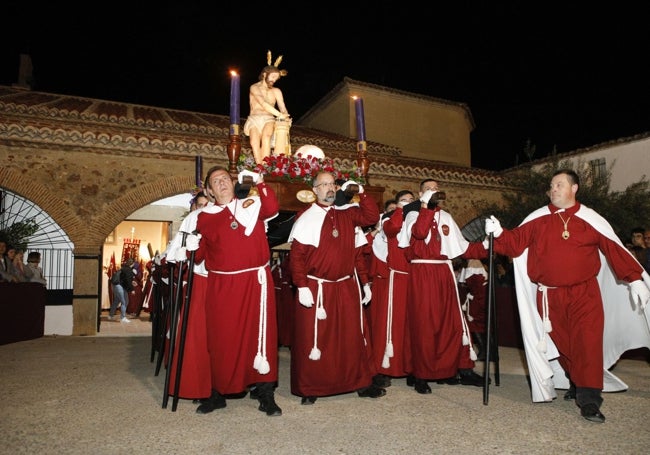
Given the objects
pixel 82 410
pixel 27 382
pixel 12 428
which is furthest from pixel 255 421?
pixel 27 382

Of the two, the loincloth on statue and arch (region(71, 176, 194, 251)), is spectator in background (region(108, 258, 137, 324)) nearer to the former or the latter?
arch (region(71, 176, 194, 251))

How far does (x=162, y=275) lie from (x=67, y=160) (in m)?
5.00

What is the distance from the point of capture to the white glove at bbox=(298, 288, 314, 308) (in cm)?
396

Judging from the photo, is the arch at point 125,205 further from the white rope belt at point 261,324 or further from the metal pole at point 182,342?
the white rope belt at point 261,324

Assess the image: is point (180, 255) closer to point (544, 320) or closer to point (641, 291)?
point (544, 320)

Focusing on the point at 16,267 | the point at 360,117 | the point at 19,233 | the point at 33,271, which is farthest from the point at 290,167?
the point at 19,233

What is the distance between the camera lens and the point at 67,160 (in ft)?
32.8

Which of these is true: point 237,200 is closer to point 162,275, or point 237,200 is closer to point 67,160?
point 162,275

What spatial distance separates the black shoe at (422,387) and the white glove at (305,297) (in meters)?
1.36

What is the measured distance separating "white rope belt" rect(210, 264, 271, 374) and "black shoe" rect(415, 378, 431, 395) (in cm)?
150

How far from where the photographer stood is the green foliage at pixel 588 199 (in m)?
13.4

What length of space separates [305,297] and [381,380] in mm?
1292

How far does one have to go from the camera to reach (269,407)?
368 centimetres

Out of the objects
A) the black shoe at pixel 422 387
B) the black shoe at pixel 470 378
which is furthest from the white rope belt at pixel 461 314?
the black shoe at pixel 422 387
